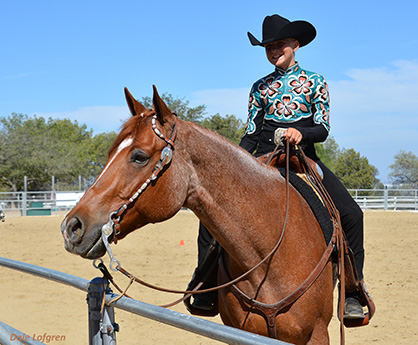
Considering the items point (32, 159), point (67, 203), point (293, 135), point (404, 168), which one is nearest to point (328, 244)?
point (293, 135)

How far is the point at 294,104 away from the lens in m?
3.41

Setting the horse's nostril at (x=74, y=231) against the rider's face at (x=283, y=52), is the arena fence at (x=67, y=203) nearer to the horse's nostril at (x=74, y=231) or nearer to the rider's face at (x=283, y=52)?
the rider's face at (x=283, y=52)

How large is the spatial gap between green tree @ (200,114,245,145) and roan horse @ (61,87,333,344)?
35.2 m

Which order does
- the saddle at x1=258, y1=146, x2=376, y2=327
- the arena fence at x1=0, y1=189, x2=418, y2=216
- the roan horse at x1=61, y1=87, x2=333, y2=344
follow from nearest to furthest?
the roan horse at x1=61, y1=87, x2=333, y2=344
the saddle at x1=258, y1=146, x2=376, y2=327
the arena fence at x1=0, y1=189, x2=418, y2=216

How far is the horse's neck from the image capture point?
263 centimetres

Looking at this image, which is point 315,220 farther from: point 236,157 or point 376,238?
point 376,238

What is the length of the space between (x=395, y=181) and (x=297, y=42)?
67329 mm

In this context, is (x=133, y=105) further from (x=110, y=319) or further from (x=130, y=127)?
(x=110, y=319)

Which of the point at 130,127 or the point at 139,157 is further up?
the point at 130,127

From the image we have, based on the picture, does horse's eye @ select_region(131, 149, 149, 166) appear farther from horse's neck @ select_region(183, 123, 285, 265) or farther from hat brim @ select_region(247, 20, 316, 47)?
hat brim @ select_region(247, 20, 316, 47)

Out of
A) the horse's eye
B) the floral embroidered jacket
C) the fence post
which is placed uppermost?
the floral embroidered jacket

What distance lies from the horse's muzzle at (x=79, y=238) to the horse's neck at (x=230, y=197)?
586 mm

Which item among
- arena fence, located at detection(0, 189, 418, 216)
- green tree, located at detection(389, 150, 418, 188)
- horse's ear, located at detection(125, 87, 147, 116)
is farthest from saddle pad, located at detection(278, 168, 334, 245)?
green tree, located at detection(389, 150, 418, 188)

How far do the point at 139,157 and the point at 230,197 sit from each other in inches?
24.0
